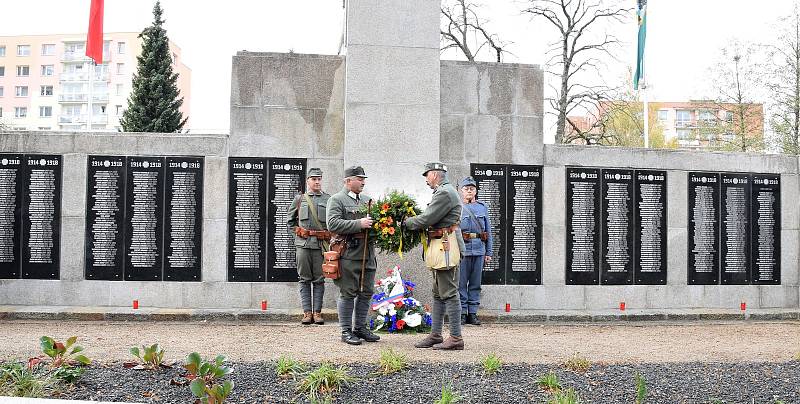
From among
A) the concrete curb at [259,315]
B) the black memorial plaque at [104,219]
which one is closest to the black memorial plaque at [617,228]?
the concrete curb at [259,315]

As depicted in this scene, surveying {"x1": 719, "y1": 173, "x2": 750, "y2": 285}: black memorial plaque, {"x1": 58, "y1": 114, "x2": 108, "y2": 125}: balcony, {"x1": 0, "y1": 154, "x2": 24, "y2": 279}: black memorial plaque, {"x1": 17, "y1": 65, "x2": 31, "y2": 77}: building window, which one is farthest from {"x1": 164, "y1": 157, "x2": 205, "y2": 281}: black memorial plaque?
{"x1": 17, "y1": 65, "x2": 31, "y2": 77}: building window

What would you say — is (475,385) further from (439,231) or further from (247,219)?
(247,219)

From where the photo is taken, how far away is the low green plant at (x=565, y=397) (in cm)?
473

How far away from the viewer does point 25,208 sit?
389 inches

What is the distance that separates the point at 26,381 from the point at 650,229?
8.61m

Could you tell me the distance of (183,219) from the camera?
10.0 metres

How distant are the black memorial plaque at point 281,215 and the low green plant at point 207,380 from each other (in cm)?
470

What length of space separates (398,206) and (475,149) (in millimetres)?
3186

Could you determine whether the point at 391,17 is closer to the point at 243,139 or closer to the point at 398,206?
the point at 243,139

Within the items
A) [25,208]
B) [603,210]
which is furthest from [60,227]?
[603,210]

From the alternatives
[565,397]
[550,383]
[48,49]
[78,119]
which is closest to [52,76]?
[48,49]

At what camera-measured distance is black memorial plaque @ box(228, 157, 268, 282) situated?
32.8ft

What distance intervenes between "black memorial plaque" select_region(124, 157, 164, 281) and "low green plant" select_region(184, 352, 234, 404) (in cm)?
497

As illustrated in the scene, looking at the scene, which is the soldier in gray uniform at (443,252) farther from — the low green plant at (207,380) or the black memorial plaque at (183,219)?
the black memorial plaque at (183,219)
